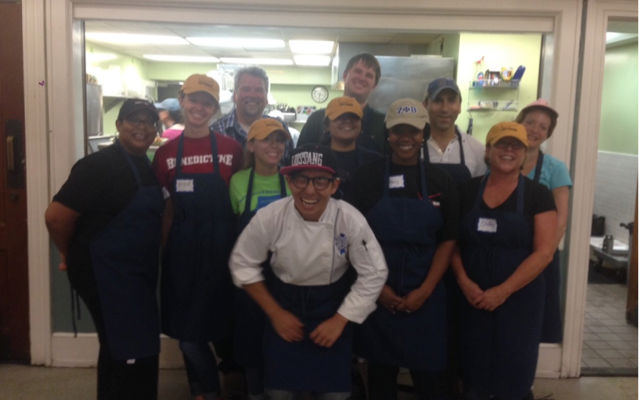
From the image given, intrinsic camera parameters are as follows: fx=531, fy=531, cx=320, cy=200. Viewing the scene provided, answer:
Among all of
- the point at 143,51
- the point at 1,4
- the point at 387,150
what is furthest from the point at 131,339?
the point at 143,51

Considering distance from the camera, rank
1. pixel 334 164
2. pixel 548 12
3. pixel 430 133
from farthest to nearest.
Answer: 1. pixel 548 12
2. pixel 430 133
3. pixel 334 164

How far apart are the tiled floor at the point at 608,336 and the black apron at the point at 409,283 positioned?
146cm

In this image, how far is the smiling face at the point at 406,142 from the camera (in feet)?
6.50

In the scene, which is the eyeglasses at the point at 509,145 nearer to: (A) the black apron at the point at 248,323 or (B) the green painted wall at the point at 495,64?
(A) the black apron at the point at 248,323

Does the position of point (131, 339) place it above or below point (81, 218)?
below

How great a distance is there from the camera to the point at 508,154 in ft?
6.44

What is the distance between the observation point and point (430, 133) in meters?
2.20

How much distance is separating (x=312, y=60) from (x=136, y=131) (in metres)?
6.26

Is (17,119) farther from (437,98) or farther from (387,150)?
(437,98)

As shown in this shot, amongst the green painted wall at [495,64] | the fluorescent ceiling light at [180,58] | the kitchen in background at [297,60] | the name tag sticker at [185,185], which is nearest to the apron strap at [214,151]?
the name tag sticker at [185,185]

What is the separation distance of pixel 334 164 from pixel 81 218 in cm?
99

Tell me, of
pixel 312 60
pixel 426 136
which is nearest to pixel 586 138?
pixel 426 136

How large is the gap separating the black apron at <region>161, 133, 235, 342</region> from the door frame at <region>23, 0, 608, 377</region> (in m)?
0.80

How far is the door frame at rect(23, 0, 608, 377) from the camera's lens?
255 centimetres
